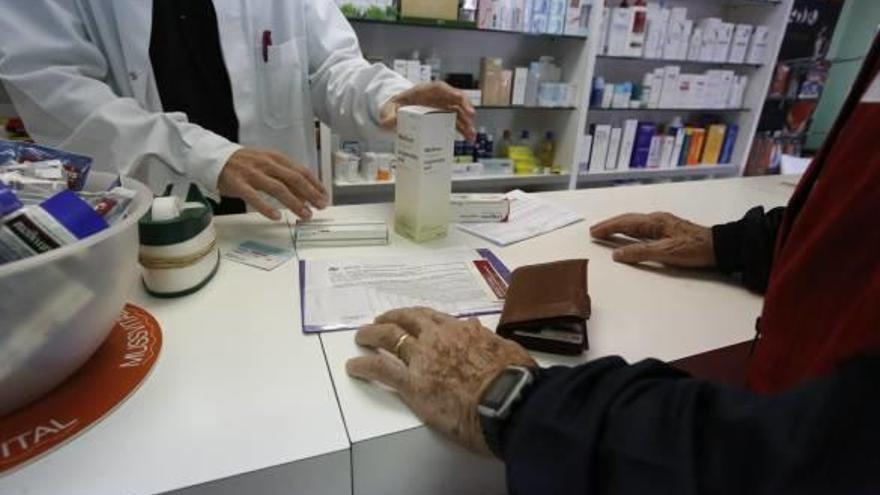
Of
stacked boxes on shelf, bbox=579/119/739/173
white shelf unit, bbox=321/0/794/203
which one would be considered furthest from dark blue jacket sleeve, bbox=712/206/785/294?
stacked boxes on shelf, bbox=579/119/739/173

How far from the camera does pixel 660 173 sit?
9.35 feet

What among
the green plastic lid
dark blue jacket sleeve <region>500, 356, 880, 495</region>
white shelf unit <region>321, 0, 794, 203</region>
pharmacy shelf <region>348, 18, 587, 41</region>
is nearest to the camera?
dark blue jacket sleeve <region>500, 356, 880, 495</region>

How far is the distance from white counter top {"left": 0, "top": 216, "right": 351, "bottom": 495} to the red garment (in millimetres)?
424

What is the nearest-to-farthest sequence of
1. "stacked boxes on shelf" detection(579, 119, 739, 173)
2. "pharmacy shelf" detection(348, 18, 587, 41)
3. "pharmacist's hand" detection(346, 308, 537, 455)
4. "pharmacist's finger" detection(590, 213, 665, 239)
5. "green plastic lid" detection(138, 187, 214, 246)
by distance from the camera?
1. "pharmacist's hand" detection(346, 308, 537, 455)
2. "green plastic lid" detection(138, 187, 214, 246)
3. "pharmacist's finger" detection(590, 213, 665, 239)
4. "pharmacy shelf" detection(348, 18, 587, 41)
5. "stacked boxes on shelf" detection(579, 119, 739, 173)

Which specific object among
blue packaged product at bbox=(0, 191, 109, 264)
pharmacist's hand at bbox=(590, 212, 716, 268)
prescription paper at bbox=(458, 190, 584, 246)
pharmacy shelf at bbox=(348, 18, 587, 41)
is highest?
pharmacy shelf at bbox=(348, 18, 587, 41)

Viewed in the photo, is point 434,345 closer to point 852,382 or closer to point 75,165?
point 852,382

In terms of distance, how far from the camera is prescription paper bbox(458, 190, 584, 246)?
0.90m

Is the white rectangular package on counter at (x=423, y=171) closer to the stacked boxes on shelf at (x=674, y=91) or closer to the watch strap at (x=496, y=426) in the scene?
the watch strap at (x=496, y=426)

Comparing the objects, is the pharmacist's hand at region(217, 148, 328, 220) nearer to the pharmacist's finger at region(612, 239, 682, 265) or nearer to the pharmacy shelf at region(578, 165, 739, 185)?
the pharmacist's finger at region(612, 239, 682, 265)

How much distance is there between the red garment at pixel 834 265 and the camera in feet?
1.21

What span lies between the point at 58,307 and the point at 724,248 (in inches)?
34.3

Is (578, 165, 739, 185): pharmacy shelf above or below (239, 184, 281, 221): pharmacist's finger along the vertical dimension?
below

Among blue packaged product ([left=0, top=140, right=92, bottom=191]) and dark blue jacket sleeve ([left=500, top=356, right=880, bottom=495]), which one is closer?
dark blue jacket sleeve ([left=500, top=356, right=880, bottom=495])

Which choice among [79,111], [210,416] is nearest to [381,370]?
[210,416]
